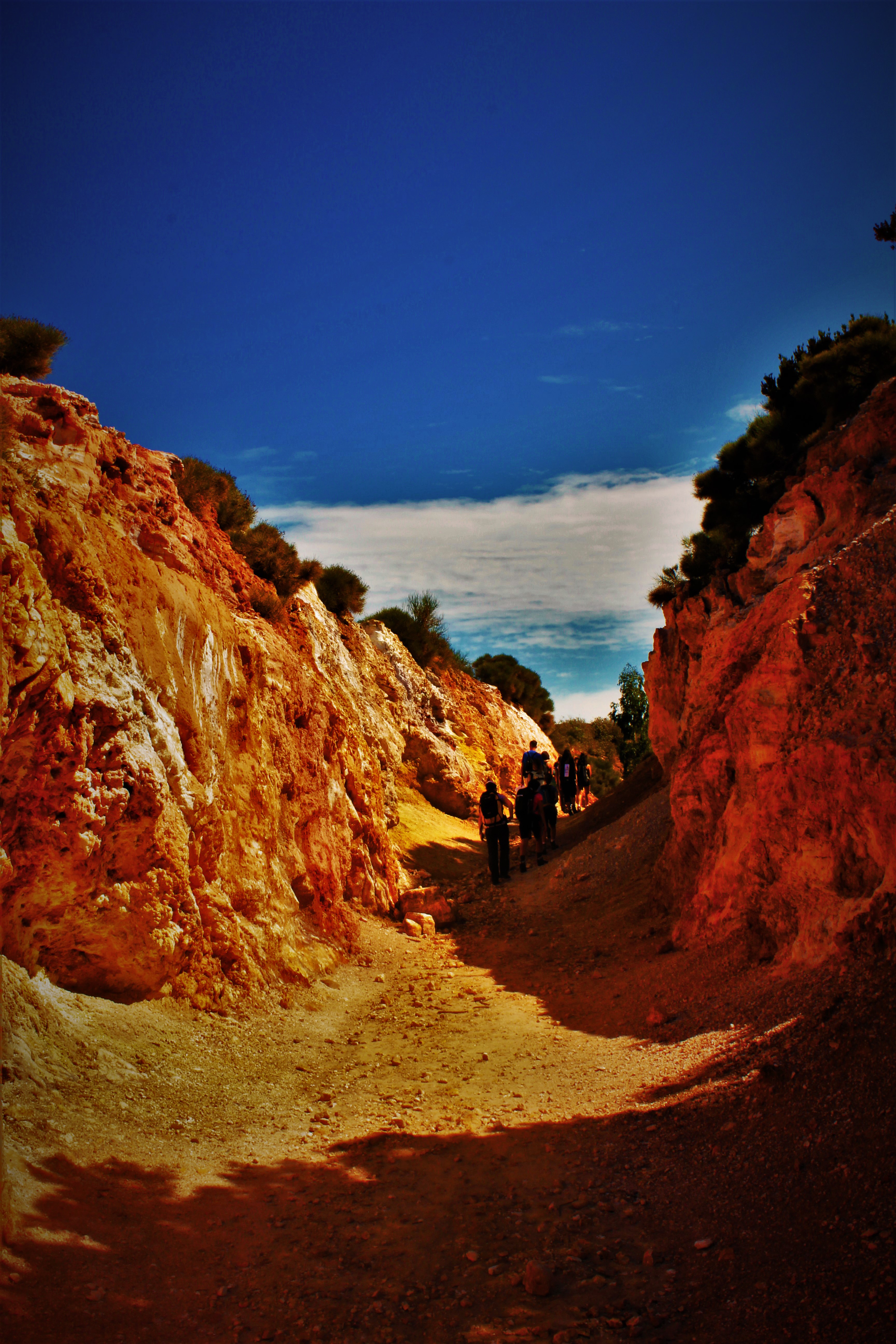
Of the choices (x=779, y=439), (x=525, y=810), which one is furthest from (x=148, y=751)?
(x=779, y=439)

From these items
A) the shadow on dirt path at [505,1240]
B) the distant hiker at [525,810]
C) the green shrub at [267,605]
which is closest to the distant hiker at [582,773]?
the distant hiker at [525,810]

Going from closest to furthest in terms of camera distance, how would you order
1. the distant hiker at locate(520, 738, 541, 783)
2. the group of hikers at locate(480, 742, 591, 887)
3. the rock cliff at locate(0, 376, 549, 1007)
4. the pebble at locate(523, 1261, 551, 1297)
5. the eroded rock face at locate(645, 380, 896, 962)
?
the pebble at locate(523, 1261, 551, 1297), the rock cliff at locate(0, 376, 549, 1007), the eroded rock face at locate(645, 380, 896, 962), the group of hikers at locate(480, 742, 591, 887), the distant hiker at locate(520, 738, 541, 783)

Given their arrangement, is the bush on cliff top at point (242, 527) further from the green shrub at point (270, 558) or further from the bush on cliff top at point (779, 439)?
the bush on cliff top at point (779, 439)

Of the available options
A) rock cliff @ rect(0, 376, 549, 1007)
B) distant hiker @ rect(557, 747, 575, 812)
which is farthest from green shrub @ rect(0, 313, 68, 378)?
distant hiker @ rect(557, 747, 575, 812)

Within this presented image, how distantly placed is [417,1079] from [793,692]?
17.2ft

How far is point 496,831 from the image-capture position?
50.6 ft

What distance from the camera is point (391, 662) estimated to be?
25.8 metres

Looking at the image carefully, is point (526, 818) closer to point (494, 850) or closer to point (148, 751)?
point (494, 850)

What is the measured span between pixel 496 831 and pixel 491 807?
0.58 m

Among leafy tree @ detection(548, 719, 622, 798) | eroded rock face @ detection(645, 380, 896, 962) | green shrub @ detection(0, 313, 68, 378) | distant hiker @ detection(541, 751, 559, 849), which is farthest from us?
leafy tree @ detection(548, 719, 622, 798)

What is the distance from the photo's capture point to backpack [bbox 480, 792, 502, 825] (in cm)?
1518

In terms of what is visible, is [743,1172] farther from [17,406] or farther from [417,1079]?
[17,406]

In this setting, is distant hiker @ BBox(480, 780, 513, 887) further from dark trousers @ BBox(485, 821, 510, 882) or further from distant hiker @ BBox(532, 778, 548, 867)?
distant hiker @ BBox(532, 778, 548, 867)

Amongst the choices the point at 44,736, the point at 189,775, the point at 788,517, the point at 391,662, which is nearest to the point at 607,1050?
the point at 189,775
